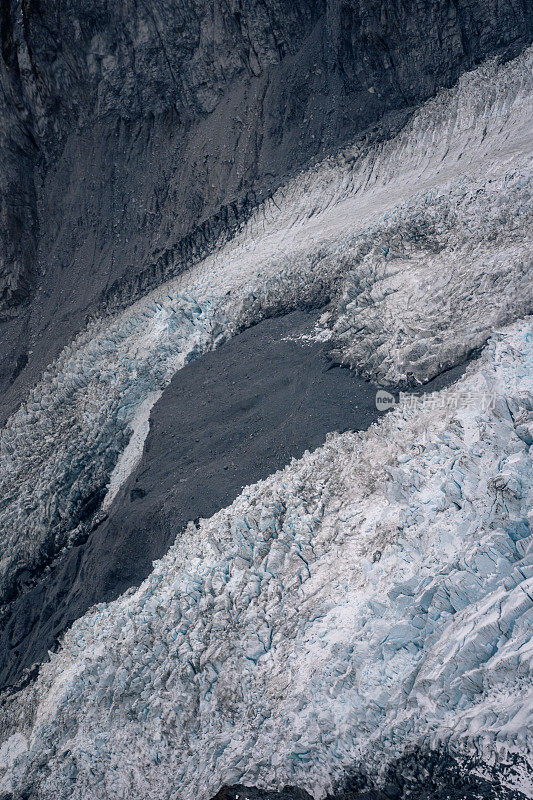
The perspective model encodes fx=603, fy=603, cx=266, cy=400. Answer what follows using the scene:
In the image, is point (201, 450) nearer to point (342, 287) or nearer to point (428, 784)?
point (342, 287)

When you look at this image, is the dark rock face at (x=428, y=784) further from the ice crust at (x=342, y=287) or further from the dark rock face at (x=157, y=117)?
the dark rock face at (x=157, y=117)

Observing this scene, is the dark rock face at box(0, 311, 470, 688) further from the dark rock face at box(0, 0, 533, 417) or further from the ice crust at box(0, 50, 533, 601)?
the dark rock face at box(0, 0, 533, 417)

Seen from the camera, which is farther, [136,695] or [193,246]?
[193,246]

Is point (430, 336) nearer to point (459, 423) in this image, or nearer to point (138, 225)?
point (459, 423)

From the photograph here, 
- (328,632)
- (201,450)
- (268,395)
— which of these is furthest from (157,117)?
(328,632)

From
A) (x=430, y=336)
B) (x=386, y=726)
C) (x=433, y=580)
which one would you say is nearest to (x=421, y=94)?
(x=430, y=336)
